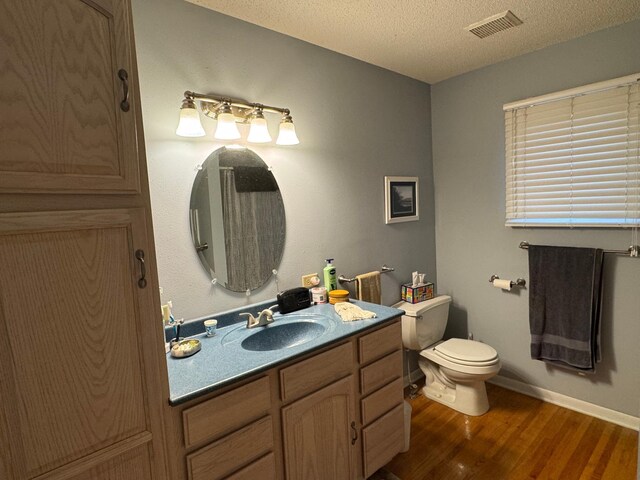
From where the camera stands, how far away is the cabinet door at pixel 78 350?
0.78 meters

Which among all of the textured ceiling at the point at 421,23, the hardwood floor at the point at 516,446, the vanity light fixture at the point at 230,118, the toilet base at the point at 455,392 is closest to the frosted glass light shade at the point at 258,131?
the vanity light fixture at the point at 230,118

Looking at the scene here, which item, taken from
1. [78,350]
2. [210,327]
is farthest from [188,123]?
[78,350]

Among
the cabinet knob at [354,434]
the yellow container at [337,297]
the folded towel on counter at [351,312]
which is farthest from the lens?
the yellow container at [337,297]

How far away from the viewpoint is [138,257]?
0.97 meters

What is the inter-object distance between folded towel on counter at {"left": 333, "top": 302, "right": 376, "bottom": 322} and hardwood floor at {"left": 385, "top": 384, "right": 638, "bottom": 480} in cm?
93

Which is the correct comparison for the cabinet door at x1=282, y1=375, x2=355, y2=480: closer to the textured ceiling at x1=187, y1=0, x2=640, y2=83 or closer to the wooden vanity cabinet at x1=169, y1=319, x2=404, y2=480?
the wooden vanity cabinet at x1=169, y1=319, x2=404, y2=480

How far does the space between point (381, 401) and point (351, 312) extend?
1.54 feet

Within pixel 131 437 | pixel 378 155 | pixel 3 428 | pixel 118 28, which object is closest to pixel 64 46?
pixel 118 28

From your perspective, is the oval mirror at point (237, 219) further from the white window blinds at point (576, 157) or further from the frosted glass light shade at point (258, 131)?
→ the white window blinds at point (576, 157)

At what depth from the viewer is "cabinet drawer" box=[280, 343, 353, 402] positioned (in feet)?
4.39

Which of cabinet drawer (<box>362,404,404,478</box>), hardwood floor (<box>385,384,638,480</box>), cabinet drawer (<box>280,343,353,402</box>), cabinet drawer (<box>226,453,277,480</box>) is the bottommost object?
hardwood floor (<box>385,384,638,480</box>)

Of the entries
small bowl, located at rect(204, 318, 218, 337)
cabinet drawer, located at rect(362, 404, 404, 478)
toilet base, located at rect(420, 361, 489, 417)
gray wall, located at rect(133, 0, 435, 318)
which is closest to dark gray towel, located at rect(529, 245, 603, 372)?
toilet base, located at rect(420, 361, 489, 417)

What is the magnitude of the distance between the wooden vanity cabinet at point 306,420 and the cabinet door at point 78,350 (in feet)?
0.45

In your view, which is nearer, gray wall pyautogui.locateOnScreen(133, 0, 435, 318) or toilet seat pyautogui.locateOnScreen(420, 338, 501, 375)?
gray wall pyautogui.locateOnScreen(133, 0, 435, 318)
